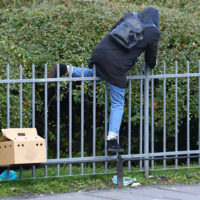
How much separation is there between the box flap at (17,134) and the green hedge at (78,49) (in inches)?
26.8

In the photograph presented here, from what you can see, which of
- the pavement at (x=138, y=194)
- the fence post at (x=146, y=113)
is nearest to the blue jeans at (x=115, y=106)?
the fence post at (x=146, y=113)

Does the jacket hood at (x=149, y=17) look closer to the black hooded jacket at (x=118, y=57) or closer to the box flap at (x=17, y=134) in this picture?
the black hooded jacket at (x=118, y=57)

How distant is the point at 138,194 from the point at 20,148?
4.34 feet

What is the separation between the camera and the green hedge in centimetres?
729

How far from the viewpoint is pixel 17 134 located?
19.2 feet

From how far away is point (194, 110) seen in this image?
7469mm

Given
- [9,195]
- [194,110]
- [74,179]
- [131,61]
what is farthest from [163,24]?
[9,195]

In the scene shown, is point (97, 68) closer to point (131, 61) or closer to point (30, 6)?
point (131, 61)

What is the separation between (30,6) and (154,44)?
361 cm

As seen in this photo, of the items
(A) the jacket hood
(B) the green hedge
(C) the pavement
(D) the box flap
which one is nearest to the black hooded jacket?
(A) the jacket hood

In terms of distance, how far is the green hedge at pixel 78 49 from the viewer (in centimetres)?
729

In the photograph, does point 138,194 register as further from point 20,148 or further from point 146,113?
point 20,148

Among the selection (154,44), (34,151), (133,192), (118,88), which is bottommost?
(133,192)

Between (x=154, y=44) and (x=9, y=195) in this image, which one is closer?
(x=9, y=195)
